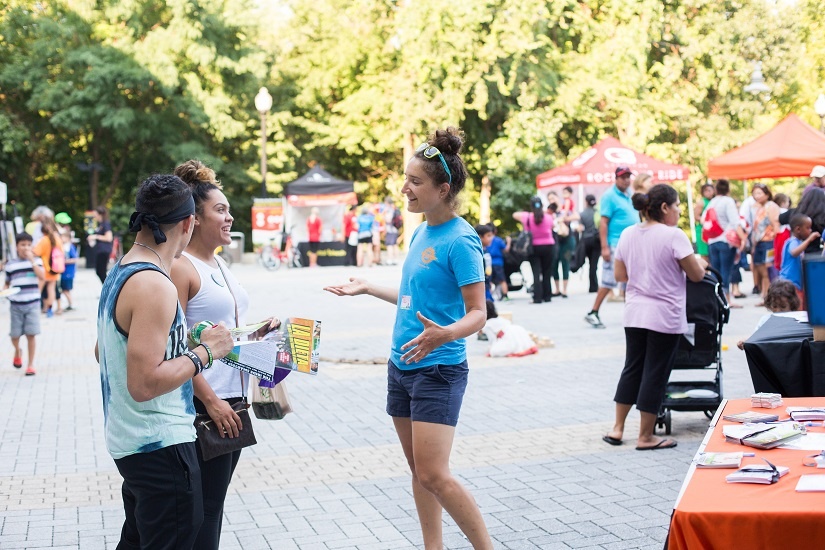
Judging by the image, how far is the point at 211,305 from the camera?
12.7ft

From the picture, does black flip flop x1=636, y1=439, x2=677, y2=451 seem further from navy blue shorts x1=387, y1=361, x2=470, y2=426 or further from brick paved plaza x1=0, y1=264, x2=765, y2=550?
navy blue shorts x1=387, y1=361, x2=470, y2=426

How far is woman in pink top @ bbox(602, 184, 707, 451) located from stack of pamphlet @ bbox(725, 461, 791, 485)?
10.9 feet

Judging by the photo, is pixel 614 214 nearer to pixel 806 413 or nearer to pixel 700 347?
pixel 700 347

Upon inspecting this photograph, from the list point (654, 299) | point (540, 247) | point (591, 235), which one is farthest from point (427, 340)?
point (591, 235)

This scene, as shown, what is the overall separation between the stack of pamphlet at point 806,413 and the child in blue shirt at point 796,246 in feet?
22.0

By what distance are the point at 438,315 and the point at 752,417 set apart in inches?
54.3

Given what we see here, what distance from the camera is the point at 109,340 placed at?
315 centimetres

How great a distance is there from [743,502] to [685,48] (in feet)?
125

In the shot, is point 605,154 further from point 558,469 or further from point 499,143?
point 558,469

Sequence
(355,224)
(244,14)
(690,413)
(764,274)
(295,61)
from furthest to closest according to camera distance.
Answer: (295,61) → (244,14) → (355,224) → (764,274) → (690,413)

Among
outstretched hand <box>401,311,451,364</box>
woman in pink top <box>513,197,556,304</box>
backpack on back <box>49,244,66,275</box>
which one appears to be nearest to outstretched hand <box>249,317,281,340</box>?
outstretched hand <box>401,311,451,364</box>

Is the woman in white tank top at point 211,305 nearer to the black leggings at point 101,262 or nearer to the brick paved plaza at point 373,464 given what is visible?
the brick paved plaza at point 373,464

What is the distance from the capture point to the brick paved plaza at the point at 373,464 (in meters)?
5.27

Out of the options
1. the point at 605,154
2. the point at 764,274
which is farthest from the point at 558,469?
the point at 605,154
